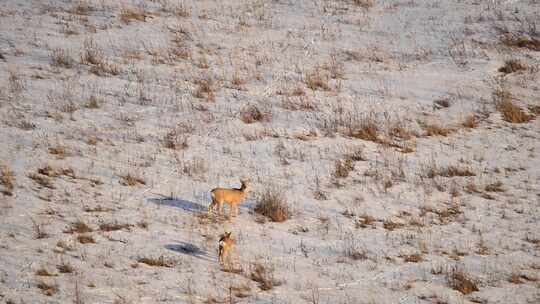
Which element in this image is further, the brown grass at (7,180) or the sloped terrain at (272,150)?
the brown grass at (7,180)

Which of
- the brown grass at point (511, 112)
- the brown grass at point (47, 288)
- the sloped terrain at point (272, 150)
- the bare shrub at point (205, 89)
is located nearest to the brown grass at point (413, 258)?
the sloped terrain at point (272, 150)

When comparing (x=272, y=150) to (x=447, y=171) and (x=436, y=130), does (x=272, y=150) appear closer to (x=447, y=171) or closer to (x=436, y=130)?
(x=447, y=171)

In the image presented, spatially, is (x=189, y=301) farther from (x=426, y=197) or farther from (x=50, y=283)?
(x=426, y=197)

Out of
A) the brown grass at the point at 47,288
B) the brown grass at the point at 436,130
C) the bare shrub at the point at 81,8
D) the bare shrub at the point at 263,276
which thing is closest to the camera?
the brown grass at the point at 47,288

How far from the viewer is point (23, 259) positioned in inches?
303

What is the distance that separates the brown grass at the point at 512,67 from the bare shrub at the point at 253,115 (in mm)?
6652

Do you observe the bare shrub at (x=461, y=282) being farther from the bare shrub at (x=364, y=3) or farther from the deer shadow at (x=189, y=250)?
the bare shrub at (x=364, y=3)

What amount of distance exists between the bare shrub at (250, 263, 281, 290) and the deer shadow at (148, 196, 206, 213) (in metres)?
1.82

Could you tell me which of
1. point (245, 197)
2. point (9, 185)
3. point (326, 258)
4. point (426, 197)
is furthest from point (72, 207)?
point (426, 197)

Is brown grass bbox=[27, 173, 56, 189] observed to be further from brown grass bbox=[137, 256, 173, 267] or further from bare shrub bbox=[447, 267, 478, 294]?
bare shrub bbox=[447, 267, 478, 294]

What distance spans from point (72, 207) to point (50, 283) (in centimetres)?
211

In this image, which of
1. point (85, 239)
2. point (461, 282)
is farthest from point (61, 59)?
point (461, 282)

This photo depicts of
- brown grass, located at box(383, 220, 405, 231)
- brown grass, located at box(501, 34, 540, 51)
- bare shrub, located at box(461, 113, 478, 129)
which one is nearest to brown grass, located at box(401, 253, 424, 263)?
brown grass, located at box(383, 220, 405, 231)

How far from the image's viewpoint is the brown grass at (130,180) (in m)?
10.3
